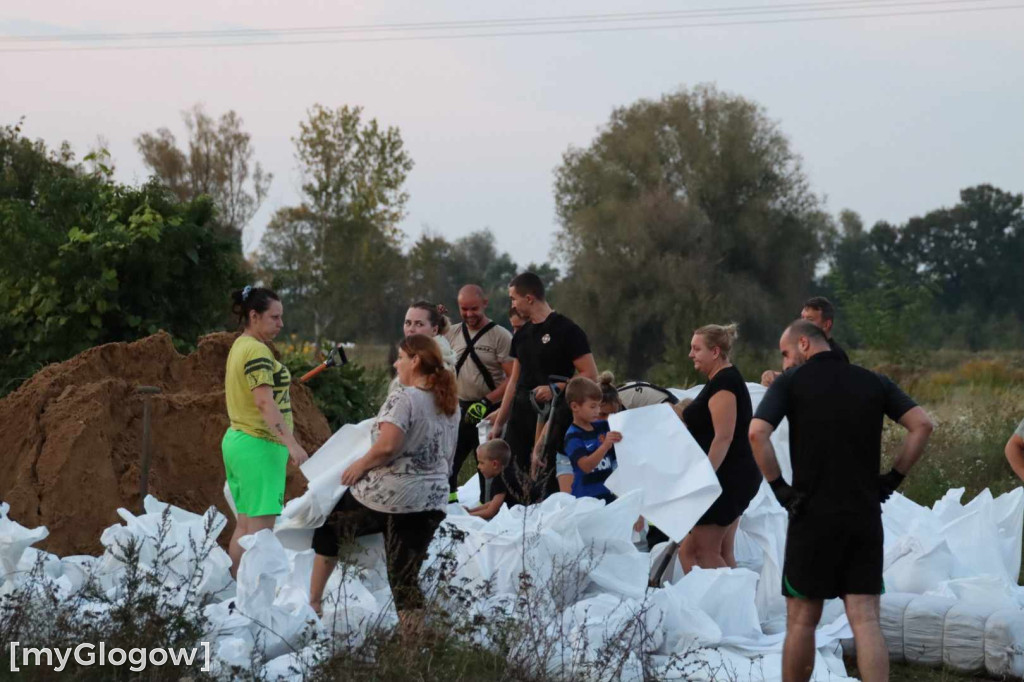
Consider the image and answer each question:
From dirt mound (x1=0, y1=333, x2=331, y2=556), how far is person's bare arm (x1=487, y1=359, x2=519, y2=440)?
57.6 inches

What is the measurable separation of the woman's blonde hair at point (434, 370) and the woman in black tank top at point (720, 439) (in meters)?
1.53

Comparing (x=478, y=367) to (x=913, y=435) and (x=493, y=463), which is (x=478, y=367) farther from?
(x=913, y=435)

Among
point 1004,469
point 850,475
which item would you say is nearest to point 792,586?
point 850,475

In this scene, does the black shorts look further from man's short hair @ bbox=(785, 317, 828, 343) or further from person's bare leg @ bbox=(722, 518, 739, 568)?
person's bare leg @ bbox=(722, 518, 739, 568)

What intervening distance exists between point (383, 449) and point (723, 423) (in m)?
1.96

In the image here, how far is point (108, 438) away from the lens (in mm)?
8242

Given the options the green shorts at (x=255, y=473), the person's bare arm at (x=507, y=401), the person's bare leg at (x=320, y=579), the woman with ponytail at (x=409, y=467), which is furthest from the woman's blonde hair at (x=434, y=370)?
the person's bare arm at (x=507, y=401)

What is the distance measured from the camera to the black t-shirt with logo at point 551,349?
7.64 metres

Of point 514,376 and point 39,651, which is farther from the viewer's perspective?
point 514,376

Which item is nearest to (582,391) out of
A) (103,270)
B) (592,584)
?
(592,584)

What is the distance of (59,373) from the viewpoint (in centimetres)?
862

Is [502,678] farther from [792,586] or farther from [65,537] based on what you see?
[65,537]

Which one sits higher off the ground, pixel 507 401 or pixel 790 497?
pixel 507 401

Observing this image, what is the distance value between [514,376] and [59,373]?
3204 mm
